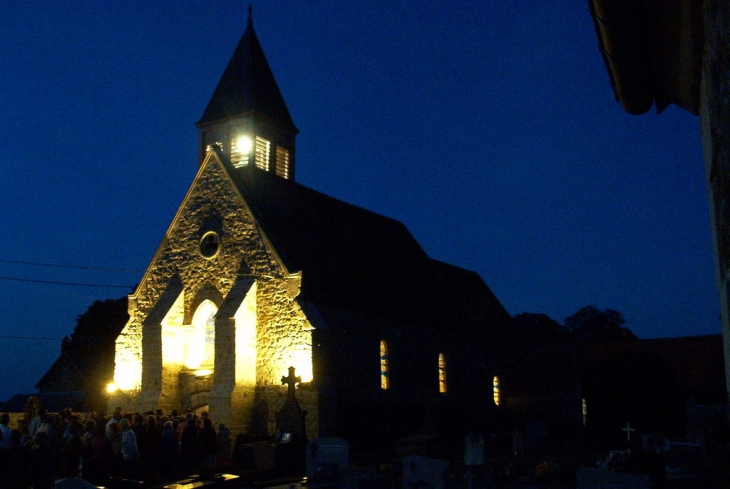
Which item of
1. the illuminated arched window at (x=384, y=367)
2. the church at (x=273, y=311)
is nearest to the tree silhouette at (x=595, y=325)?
the church at (x=273, y=311)

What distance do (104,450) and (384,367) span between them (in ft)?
47.2

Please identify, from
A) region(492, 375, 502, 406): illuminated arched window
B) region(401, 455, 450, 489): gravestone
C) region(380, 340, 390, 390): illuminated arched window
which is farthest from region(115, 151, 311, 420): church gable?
region(492, 375, 502, 406): illuminated arched window

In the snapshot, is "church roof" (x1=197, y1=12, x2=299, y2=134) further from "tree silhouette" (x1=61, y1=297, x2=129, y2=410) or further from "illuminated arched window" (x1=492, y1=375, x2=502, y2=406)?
"tree silhouette" (x1=61, y1=297, x2=129, y2=410)

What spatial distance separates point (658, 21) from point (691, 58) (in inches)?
11.5

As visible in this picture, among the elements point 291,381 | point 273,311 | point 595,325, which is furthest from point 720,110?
point 595,325

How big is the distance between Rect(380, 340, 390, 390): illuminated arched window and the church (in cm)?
7

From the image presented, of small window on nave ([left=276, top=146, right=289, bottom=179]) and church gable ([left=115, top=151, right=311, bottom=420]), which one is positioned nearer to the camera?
church gable ([left=115, top=151, right=311, bottom=420])

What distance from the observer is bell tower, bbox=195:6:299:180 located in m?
31.4

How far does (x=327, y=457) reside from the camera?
17812mm

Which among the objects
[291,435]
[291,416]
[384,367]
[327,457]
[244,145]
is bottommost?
[327,457]

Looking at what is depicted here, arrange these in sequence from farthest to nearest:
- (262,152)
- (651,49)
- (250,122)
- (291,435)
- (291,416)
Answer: (262,152), (250,122), (291,416), (291,435), (651,49)

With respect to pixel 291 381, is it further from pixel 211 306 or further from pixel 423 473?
pixel 423 473

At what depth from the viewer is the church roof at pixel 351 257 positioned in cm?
2770

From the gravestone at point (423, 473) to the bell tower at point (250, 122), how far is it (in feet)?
60.8
